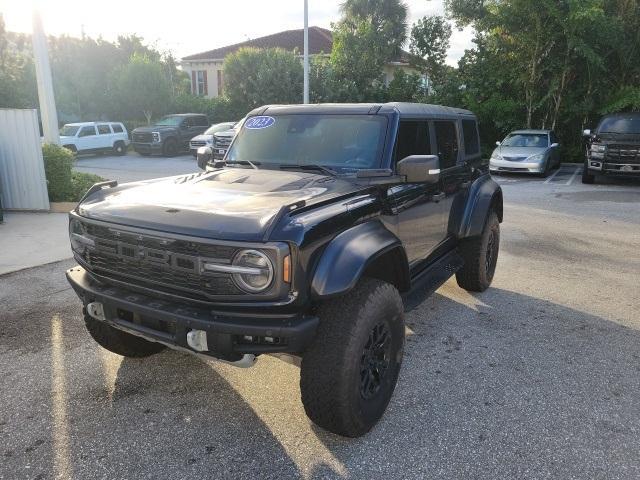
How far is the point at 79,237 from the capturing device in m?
3.17

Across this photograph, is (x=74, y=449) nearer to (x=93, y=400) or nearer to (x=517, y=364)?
(x=93, y=400)

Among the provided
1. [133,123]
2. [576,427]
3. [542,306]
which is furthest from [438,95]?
[576,427]

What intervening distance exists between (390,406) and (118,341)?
6.22 feet

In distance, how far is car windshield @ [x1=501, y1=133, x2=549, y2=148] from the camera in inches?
634

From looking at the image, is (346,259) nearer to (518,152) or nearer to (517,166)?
(517,166)

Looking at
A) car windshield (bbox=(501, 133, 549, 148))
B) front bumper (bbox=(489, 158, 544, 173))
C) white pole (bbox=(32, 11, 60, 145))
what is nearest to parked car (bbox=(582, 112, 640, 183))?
front bumper (bbox=(489, 158, 544, 173))

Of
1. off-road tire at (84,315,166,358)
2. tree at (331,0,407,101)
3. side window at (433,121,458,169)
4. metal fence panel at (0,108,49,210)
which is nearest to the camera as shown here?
off-road tire at (84,315,166,358)

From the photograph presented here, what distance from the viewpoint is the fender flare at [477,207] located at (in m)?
4.83

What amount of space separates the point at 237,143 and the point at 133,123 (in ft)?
86.3

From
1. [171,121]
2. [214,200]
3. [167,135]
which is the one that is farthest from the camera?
[171,121]

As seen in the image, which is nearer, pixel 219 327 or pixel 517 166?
pixel 219 327

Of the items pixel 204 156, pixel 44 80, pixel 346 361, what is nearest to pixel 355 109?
pixel 204 156

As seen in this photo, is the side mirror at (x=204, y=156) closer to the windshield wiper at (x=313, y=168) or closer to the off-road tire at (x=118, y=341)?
the windshield wiper at (x=313, y=168)

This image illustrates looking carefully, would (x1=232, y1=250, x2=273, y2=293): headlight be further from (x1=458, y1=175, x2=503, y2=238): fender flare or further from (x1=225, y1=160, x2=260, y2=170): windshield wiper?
(x1=458, y1=175, x2=503, y2=238): fender flare
